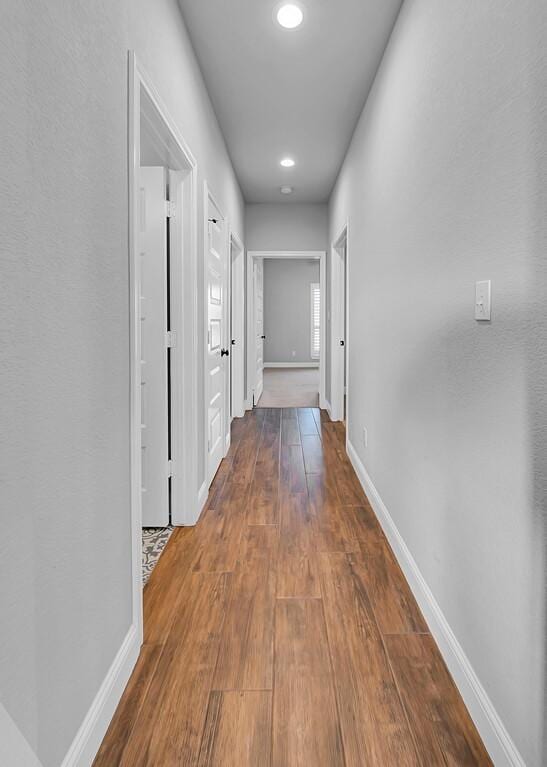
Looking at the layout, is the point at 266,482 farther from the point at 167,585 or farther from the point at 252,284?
the point at 252,284

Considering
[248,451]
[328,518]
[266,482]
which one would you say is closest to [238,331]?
[248,451]

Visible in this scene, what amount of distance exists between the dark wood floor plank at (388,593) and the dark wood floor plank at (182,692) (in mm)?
608

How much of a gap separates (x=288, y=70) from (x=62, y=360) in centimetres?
263

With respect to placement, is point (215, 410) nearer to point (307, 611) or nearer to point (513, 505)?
point (307, 611)

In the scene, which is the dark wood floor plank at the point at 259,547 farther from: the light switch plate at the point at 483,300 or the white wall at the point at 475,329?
the light switch plate at the point at 483,300

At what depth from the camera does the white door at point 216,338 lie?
3373 mm

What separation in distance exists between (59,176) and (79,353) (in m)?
0.40

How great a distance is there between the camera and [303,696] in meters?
1.50

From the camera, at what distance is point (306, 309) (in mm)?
12000

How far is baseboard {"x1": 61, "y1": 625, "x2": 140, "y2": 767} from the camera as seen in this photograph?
121cm

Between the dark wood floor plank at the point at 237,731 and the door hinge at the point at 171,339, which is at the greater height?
the door hinge at the point at 171,339

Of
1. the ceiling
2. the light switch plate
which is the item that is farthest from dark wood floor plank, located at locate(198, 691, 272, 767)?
the ceiling

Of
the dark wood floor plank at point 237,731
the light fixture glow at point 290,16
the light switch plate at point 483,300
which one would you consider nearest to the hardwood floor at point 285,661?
the dark wood floor plank at point 237,731

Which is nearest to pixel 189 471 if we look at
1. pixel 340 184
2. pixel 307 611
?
pixel 307 611
